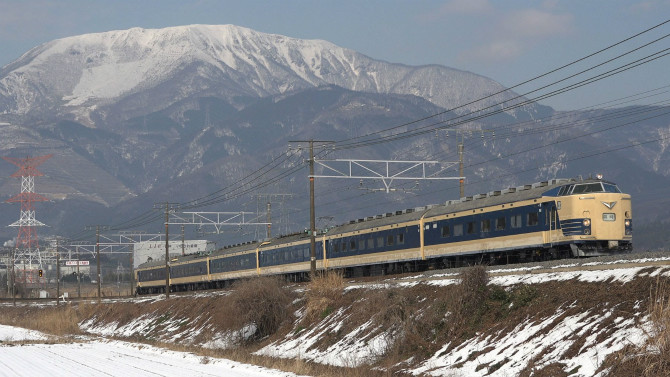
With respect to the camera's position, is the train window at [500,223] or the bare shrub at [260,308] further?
the bare shrub at [260,308]

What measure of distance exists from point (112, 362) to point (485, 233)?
58.9 feet

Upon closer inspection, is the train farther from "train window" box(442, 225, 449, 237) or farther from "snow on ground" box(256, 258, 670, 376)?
"snow on ground" box(256, 258, 670, 376)

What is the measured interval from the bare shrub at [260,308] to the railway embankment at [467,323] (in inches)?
1.9

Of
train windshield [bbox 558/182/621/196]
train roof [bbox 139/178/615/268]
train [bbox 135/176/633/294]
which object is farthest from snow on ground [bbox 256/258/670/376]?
train roof [bbox 139/178/615/268]

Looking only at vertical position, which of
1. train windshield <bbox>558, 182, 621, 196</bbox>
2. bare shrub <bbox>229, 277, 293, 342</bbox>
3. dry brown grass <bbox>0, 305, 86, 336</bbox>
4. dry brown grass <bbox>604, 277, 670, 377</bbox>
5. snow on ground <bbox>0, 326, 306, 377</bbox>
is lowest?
dry brown grass <bbox>0, 305, 86, 336</bbox>

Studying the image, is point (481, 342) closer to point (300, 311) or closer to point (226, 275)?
point (300, 311)

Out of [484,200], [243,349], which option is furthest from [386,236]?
[243,349]

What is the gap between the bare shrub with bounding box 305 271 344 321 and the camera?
132 ft

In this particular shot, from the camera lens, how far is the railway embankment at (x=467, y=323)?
21.8m

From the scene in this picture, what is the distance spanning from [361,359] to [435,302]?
3166 mm

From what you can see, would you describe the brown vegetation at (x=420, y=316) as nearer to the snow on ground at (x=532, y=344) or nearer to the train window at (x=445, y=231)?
the snow on ground at (x=532, y=344)

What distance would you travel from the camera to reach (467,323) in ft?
93.4

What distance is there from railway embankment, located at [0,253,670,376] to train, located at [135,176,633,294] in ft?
16.0

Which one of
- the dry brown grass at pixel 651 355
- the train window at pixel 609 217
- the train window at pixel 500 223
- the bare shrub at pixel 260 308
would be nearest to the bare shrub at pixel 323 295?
the bare shrub at pixel 260 308
